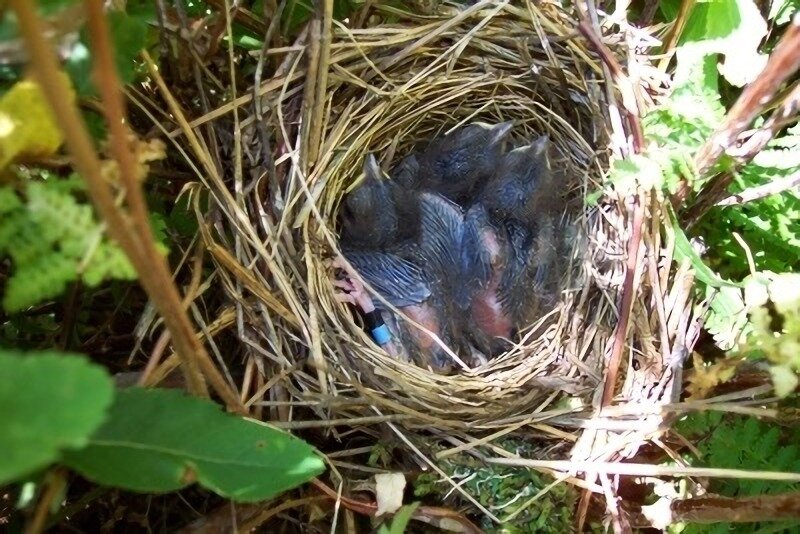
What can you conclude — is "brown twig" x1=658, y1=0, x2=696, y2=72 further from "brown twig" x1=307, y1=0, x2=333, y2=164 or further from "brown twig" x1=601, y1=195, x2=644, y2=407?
"brown twig" x1=307, y1=0, x2=333, y2=164

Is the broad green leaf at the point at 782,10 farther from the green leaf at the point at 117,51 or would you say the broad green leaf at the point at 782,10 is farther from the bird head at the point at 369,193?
the green leaf at the point at 117,51

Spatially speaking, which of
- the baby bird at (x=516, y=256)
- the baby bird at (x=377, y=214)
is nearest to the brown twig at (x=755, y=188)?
the baby bird at (x=516, y=256)

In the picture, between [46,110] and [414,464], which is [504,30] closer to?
[414,464]

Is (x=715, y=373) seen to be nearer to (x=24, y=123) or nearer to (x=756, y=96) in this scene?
(x=756, y=96)

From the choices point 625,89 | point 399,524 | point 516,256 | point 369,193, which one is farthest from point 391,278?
point 399,524

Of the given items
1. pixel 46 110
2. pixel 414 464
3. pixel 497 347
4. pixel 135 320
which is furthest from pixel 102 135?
pixel 497 347
